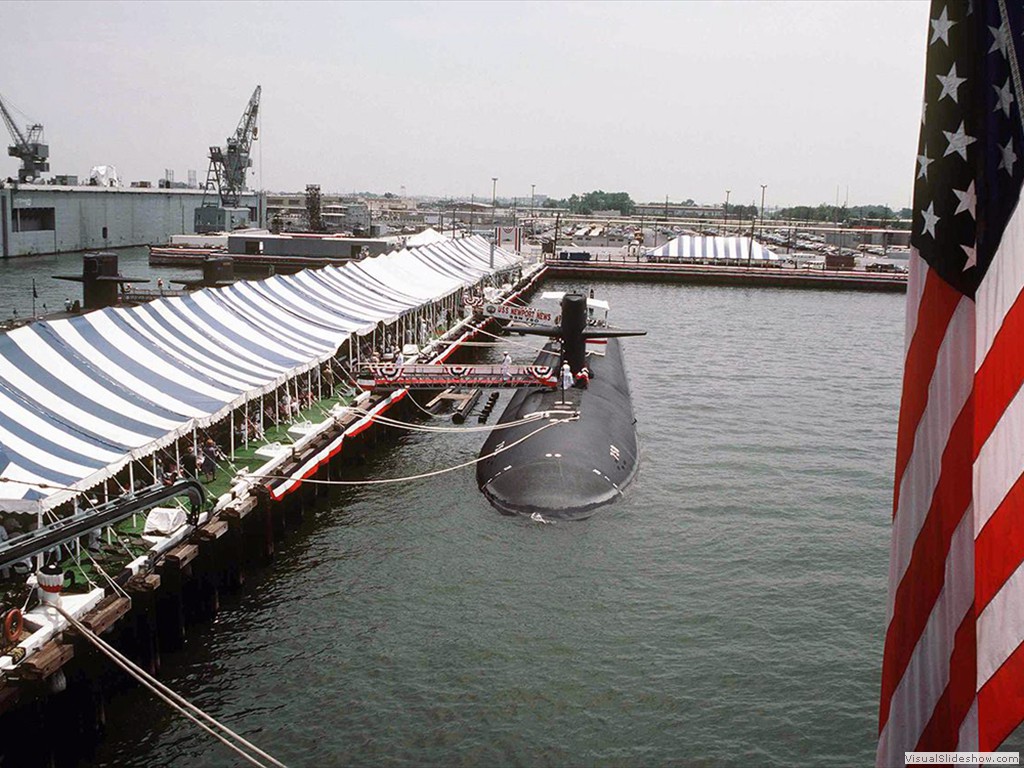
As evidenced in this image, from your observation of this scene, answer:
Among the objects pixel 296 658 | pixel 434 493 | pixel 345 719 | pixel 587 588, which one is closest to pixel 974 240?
pixel 345 719

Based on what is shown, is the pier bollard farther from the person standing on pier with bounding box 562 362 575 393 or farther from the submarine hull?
the person standing on pier with bounding box 562 362 575 393

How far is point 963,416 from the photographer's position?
6055 mm

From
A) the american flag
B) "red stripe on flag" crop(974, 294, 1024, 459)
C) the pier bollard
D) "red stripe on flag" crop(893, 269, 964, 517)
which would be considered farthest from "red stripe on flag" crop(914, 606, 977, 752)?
the pier bollard

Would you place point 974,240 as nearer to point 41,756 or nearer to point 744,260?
point 41,756

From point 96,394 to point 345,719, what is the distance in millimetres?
9867

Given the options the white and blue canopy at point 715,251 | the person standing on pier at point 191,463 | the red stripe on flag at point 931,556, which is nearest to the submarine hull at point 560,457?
the person standing on pier at point 191,463

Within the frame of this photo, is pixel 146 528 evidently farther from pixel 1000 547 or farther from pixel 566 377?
pixel 1000 547

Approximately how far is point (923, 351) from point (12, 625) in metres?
16.4

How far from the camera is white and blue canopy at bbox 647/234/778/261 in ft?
392

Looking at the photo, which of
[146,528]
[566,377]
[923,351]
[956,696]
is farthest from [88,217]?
[956,696]

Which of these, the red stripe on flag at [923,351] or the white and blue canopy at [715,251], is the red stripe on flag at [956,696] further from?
the white and blue canopy at [715,251]

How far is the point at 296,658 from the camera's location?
21.1 metres

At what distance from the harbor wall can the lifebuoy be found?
96650mm

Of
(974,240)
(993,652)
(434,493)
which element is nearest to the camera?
(993,652)
